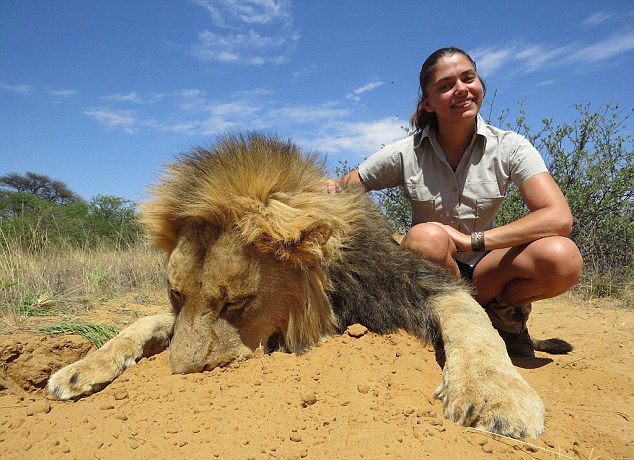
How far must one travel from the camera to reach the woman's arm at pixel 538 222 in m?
3.01

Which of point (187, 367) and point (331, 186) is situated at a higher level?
point (331, 186)

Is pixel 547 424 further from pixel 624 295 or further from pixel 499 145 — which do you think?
pixel 624 295

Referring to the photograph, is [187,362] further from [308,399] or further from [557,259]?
[557,259]

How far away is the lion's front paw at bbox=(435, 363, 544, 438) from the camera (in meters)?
1.65

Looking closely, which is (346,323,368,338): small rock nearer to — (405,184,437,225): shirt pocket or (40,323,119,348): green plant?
(405,184,437,225): shirt pocket

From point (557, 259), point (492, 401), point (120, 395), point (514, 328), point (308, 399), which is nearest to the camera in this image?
point (492, 401)

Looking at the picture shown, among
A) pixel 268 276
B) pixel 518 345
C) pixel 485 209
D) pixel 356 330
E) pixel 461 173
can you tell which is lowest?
pixel 518 345

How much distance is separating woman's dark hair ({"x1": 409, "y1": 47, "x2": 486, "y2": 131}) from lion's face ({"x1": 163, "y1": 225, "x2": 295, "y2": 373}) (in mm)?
2041

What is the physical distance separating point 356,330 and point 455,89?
76.4 inches

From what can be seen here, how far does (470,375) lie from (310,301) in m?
0.94

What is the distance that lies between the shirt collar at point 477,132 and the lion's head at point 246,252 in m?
1.36

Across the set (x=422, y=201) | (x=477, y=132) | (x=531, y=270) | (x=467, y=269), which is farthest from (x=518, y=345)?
(x=477, y=132)

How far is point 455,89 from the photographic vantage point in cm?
337

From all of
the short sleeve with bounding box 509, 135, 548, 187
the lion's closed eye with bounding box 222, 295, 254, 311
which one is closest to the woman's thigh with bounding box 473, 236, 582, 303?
the short sleeve with bounding box 509, 135, 548, 187
